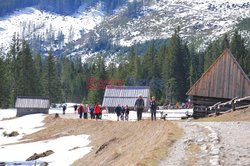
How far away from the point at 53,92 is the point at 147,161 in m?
95.5

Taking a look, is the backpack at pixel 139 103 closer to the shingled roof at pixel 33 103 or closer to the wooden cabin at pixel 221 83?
the wooden cabin at pixel 221 83

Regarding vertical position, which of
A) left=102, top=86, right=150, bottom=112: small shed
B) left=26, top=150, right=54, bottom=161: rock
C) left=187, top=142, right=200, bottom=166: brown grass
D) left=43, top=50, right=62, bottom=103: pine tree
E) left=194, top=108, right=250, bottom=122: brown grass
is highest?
left=43, top=50, right=62, bottom=103: pine tree

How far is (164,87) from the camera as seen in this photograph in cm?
10231

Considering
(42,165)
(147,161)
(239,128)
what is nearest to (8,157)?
(42,165)

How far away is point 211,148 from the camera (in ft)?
50.3

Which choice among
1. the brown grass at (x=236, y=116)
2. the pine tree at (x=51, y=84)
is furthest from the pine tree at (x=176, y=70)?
the brown grass at (x=236, y=116)

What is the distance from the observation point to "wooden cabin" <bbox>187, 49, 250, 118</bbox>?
40.1 metres

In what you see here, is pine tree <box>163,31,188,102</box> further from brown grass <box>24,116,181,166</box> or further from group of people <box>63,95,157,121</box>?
brown grass <box>24,116,181,166</box>

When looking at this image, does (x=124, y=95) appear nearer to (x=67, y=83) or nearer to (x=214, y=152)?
(x=214, y=152)

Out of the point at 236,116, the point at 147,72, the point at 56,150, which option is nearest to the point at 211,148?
the point at 236,116

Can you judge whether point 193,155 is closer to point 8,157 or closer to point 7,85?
point 8,157

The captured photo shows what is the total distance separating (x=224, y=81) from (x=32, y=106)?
3571cm

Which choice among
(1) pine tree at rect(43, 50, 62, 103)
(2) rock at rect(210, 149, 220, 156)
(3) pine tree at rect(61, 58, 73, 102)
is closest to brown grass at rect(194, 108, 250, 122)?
(2) rock at rect(210, 149, 220, 156)

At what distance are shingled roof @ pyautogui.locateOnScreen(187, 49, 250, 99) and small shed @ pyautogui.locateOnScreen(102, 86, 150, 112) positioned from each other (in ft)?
85.0
